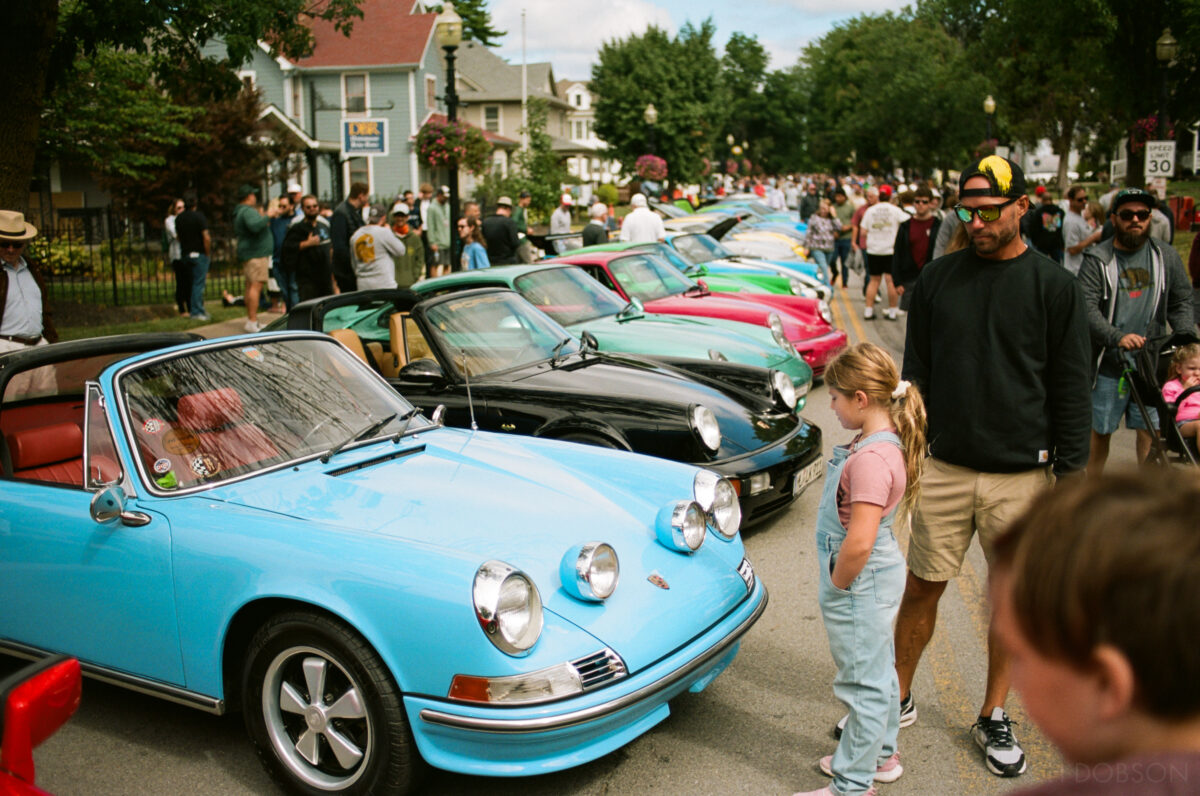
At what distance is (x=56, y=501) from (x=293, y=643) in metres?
1.29

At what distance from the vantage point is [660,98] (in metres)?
51.0

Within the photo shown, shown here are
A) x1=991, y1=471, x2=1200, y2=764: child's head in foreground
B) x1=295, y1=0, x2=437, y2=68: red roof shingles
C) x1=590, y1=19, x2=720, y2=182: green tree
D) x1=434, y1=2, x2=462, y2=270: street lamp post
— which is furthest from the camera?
x1=590, y1=19, x2=720, y2=182: green tree

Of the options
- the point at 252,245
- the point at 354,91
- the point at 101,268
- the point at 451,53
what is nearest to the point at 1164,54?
the point at 451,53

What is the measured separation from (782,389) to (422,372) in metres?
2.68

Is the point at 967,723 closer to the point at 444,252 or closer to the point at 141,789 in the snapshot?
the point at 141,789

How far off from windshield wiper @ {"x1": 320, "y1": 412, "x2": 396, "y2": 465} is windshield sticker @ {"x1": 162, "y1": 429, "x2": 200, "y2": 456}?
0.49 m

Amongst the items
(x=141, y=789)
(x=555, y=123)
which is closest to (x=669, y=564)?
(x=141, y=789)

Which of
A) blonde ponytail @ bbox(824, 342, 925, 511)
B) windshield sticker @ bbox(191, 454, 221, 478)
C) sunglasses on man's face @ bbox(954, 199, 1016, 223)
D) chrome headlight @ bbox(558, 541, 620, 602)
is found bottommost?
chrome headlight @ bbox(558, 541, 620, 602)

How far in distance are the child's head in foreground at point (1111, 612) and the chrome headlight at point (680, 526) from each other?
2927 millimetres

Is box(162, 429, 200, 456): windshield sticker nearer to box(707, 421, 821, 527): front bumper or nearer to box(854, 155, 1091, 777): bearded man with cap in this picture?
box(854, 155, 1091, 777): bearded man with cap

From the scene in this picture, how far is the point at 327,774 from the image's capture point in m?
3.53

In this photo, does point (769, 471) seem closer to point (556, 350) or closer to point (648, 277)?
point (556, 350)

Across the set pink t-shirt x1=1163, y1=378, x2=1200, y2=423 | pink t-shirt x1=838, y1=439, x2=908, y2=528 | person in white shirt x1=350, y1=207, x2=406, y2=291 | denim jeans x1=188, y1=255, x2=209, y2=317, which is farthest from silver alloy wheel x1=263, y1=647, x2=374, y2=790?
denim jeans x1=188, y1=255, x2=209, y2=317

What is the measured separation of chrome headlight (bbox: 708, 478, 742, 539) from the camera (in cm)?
437
